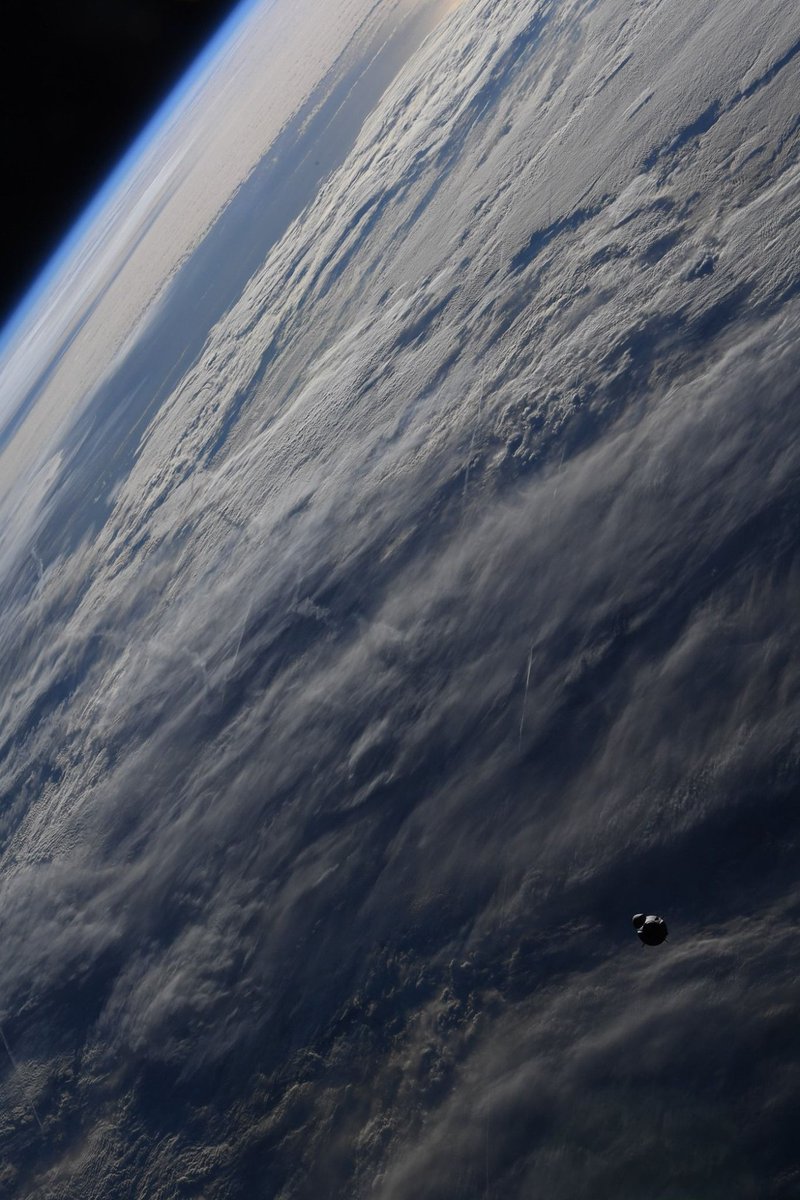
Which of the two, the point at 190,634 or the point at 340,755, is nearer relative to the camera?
the point at 340,755

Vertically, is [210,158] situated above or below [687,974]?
above

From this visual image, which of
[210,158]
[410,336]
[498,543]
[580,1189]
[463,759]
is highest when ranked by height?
[210,158]

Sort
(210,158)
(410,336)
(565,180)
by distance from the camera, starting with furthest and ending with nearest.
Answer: (210,158) → (410,336) → (565,180)

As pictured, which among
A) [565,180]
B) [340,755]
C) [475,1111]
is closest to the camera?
[475,1111]

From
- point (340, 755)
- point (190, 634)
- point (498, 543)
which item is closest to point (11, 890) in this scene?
point (190, 634)

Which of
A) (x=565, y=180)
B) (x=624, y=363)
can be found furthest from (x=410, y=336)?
(x=624, y=363)

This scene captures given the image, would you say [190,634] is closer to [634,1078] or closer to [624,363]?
[624,363]

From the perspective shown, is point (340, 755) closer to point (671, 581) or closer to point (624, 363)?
point (671, 581)
